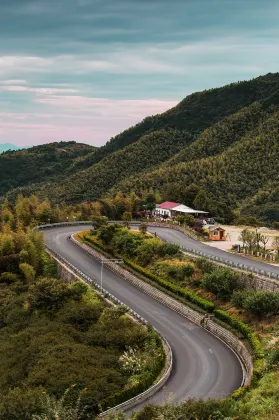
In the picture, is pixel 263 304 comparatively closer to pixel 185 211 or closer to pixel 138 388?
pixel 138 388

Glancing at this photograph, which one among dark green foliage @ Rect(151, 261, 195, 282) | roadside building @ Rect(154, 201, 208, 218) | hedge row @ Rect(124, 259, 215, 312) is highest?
roadside building @ Rect(154, 201, 208, 218)

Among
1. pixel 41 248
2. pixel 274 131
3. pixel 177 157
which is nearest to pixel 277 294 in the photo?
pixel 41 248

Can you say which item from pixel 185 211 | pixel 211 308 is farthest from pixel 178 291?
pixel 185 211

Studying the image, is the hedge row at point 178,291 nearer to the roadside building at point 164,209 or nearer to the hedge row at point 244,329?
the hedge row at point 244,329

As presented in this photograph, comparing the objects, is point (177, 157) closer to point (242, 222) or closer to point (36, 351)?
point (242, 222)

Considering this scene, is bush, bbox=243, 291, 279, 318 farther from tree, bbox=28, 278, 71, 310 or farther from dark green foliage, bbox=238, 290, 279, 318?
tree, bbox=28, 278, 71, 310

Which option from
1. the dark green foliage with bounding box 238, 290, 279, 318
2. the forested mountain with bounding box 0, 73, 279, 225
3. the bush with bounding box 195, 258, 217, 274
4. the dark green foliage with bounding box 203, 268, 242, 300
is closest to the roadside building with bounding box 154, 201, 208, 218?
the forested mountain with bounding box 0, 73, 279, 225

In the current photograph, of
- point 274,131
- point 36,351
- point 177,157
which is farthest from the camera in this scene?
point 177,157
